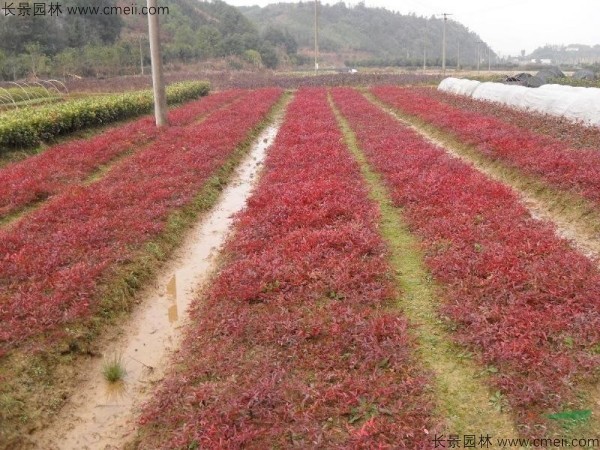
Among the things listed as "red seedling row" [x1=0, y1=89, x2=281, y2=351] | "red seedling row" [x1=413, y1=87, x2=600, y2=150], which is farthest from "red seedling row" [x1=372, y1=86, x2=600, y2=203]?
"red seedling row" [x1=0, y1=89, x2=281, y2=351]

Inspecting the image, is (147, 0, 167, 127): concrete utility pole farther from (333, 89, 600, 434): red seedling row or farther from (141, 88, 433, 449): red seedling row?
(141, 88, 433, 449): red seedling row

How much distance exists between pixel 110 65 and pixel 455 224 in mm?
55341

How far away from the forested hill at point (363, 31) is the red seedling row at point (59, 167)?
352 ft

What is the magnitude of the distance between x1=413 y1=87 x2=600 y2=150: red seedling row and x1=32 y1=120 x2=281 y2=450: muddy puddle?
10.1 meters

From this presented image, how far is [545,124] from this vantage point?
1520 centimetres

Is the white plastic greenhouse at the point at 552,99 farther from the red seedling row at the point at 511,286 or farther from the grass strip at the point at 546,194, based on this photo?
the red seedling row at the point at 511,286

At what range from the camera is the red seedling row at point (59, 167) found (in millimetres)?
9625

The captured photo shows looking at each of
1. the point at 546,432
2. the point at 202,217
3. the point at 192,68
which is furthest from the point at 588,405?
the point at 192,68

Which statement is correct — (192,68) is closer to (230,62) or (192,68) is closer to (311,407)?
(230,62)

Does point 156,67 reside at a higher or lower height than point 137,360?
higher

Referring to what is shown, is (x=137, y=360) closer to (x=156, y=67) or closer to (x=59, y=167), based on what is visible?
(x=59, y=167)

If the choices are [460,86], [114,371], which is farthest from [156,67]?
[460,86]

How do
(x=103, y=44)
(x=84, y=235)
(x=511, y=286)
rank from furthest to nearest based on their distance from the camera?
(x=103, y=44)
(x=84, y=235)
(x=511, y=286)

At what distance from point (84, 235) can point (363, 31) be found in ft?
493
